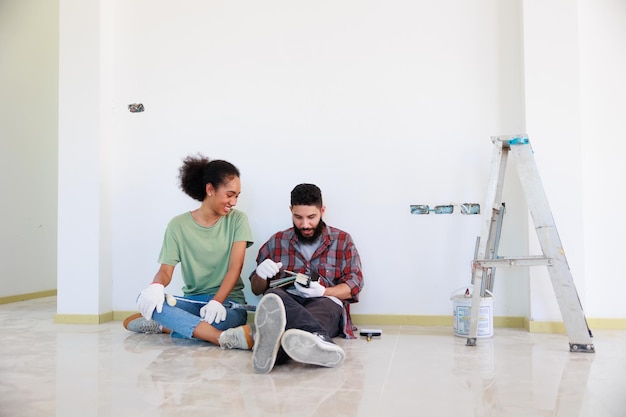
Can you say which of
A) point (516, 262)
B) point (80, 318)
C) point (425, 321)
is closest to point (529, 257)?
point (516, 262)

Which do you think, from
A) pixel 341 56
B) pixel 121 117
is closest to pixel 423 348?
pixel 341 56

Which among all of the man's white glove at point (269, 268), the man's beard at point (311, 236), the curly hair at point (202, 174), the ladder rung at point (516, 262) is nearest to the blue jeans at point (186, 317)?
the man's white glove at point (269, 268)

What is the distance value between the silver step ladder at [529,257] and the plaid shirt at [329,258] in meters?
0.57

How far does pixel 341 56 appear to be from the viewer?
3082mm

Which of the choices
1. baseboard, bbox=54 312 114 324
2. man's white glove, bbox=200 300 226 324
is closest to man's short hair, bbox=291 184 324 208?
man's white glove, bbox=200 300 226 324

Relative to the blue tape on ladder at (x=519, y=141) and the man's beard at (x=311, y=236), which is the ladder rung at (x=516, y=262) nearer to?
the blue tape on ladder at (x=519, y=141)

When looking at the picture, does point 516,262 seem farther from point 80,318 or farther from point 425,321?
point 80,318

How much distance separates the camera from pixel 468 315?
259cm

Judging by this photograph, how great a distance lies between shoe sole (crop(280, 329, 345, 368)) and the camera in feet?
6.33

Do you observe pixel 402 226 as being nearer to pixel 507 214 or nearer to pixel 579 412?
pixel 507 214

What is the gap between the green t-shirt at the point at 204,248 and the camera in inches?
111

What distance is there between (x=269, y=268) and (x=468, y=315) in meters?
0.95

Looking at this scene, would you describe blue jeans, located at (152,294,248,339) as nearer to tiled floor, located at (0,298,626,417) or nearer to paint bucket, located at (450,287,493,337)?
tiled floor, located at (0,298,626,417)

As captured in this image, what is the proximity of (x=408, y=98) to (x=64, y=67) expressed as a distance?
200 cm
